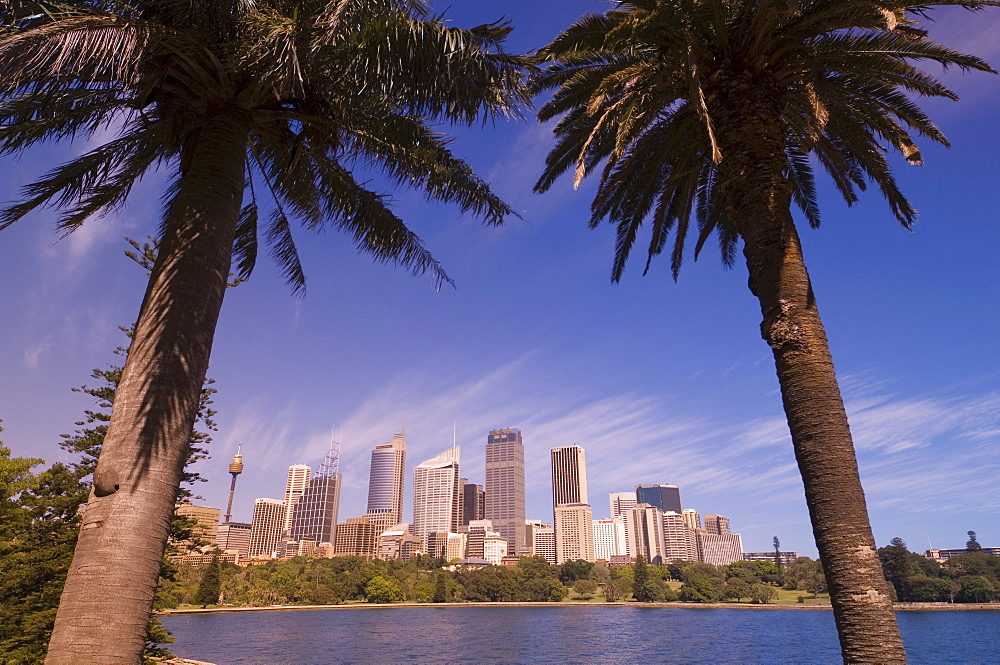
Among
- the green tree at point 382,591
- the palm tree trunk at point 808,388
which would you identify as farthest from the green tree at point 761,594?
the palm tree trunk at point 808,388

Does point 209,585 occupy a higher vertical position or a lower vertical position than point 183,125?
lower

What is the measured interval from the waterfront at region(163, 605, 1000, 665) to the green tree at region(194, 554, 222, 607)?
465 centimetres

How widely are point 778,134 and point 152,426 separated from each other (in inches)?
274

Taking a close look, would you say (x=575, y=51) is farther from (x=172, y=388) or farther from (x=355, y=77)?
(x=172, y=388)

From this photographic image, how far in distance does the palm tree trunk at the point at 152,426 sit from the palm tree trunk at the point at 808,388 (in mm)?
5329

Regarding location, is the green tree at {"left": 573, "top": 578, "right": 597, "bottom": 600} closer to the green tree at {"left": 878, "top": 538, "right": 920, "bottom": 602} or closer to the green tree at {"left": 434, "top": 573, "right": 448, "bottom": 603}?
the green tree at {"left": 434, "top": 573, "right": 448, "bottom": 603}

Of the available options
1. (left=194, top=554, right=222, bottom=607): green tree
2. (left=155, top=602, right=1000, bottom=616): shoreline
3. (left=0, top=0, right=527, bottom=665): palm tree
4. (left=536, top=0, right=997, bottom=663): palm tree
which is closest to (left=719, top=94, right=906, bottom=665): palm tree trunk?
(left=536, top=0, right=997, bottom=663): palm tree

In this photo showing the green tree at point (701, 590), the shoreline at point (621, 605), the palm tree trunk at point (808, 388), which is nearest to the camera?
the palm tree trunk at point (808, 388)

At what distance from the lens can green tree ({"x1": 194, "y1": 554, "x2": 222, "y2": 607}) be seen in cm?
9300

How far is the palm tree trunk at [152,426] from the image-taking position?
423 centimetres

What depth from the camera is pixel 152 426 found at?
4.72 meters

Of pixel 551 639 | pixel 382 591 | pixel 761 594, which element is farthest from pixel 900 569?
pixel 382 591

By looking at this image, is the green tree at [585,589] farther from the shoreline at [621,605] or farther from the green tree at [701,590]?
the green tree at [701,590]

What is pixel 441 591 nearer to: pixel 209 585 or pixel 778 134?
pixel 209 585
